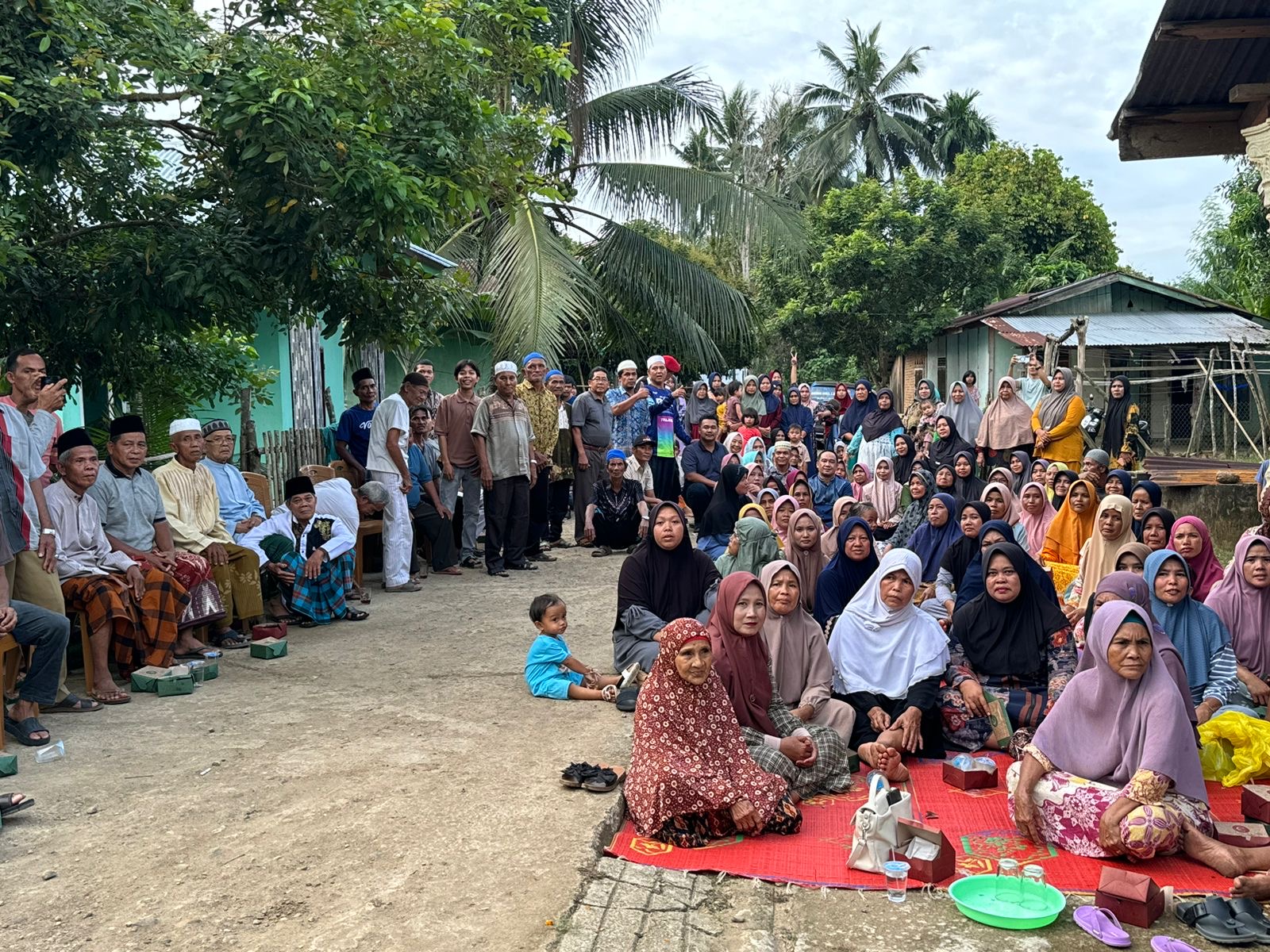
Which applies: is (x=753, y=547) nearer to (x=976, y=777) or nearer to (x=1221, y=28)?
(x=976, y=777)

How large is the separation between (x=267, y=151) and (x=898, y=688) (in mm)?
4211

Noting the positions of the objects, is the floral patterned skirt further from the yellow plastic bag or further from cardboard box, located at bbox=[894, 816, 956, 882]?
the yellow plastic bag

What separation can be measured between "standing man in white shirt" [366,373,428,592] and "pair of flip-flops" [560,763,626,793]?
169 inches

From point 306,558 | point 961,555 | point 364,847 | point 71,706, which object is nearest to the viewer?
point 364,847

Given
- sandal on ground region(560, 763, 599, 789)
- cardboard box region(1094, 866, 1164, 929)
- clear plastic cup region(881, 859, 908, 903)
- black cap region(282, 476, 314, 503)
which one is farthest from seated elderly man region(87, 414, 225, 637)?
cardboard box region(1094, 866, 1164, 929)

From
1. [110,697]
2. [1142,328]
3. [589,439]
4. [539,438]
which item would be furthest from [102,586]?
[1142,328]

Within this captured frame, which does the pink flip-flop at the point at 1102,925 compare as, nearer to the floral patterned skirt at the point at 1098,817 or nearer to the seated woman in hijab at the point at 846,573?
the floral patterned skirt at the point at 1098,817

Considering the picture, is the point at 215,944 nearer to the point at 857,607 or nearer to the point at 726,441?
the point at 857,607

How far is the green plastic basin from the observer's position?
11.1 feet

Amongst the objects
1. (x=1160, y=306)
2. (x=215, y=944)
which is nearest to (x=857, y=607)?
(x=215, y=944)

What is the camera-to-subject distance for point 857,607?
5277 mm

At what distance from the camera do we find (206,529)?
260 inches

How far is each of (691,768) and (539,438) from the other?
609 cm

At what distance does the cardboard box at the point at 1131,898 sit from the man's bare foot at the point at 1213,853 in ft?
1.30
